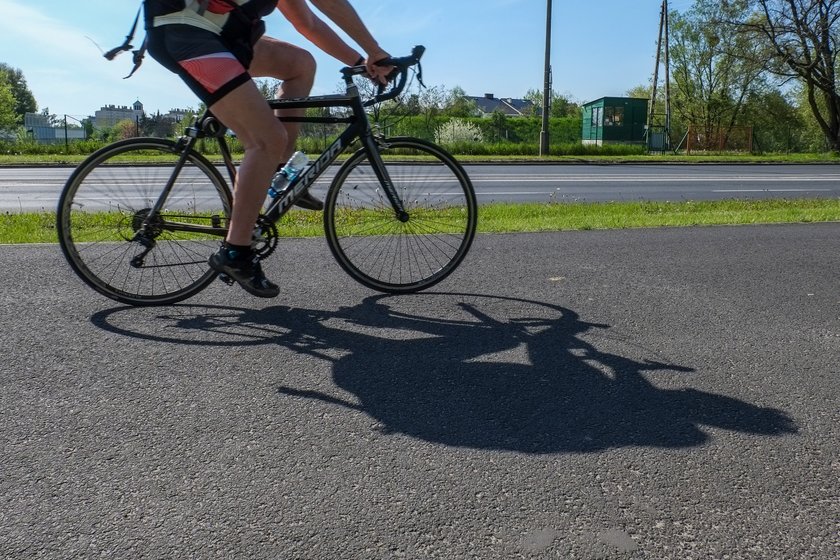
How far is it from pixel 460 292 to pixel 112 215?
76.0 inches

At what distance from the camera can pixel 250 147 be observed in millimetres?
3533

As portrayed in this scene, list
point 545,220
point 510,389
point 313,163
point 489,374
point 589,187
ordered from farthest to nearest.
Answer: point 589,187, point 545,220, point 313,163, point 489,374, point 510,389

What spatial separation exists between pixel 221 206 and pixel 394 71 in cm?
118

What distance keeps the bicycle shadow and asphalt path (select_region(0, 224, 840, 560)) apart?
0.04 ft

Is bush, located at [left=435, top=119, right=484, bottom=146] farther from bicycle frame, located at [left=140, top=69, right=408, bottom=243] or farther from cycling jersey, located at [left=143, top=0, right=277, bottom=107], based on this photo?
cycling jersey, located at [left=143, top=0, right=277, bottom=107]

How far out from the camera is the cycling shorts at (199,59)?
10.8ft

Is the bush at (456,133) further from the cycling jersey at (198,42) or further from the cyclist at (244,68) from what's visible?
the cycling jersey at (198,42)

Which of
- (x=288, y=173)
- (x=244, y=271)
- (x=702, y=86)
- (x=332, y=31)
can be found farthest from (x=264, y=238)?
(x=702, y=86)

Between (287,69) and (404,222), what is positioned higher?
(287,69)

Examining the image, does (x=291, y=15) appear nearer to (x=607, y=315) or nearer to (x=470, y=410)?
(x=607, y=315)

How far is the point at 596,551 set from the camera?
5.43 ft

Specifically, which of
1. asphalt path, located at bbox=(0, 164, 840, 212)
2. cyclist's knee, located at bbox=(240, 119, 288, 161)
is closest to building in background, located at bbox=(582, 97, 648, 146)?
asphalt path, located at bbox=(0, 164, 840, 212)

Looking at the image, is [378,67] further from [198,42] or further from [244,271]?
[244,271]

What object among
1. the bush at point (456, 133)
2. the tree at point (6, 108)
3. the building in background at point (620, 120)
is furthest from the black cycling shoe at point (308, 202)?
the tree at point (6, 108)
